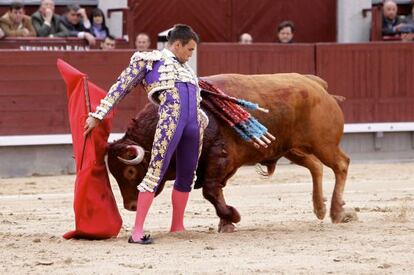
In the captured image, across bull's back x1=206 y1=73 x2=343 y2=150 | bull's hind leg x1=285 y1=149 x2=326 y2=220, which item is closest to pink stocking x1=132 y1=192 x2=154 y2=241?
bull's back x1=206 y1=73 x2=343 y2=150

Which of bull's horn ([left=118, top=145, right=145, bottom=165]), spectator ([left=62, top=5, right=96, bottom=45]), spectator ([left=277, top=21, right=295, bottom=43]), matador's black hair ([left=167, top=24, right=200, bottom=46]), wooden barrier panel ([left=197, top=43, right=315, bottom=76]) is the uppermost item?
matador's black hair ([left=167, top=24, right=200, bottom=46])

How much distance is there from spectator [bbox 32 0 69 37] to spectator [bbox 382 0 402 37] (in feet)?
13.9

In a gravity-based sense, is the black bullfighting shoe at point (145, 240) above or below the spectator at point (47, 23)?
below

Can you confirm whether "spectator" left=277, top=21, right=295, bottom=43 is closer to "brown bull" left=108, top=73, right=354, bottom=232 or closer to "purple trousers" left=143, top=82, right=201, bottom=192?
"brown bull" left=108, top=73, right=354, bottom=232

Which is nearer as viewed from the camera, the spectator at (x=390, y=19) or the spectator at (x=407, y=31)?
the spectator at (x=407, y=31)

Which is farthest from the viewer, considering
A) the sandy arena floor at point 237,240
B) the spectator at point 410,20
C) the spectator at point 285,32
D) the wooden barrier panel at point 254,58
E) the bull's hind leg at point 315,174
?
the spectator at point 410,20

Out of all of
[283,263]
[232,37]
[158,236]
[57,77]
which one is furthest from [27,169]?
[283,263]

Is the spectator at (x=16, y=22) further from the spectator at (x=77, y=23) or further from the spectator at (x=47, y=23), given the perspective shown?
the spectator at (x=77, y=23)

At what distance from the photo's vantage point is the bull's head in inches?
284

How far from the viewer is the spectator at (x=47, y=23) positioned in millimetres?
13086

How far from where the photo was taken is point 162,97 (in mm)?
6898

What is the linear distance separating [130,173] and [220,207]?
1.90ft

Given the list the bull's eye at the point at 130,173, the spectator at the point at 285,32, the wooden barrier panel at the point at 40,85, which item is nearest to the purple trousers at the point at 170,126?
the bull's eye at the point at 130,173

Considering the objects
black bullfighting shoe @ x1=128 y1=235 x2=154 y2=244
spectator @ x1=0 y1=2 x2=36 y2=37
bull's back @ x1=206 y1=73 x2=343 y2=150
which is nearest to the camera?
black bullfighting shoe @ x1=128 y1=235 x2=154 y2=244
